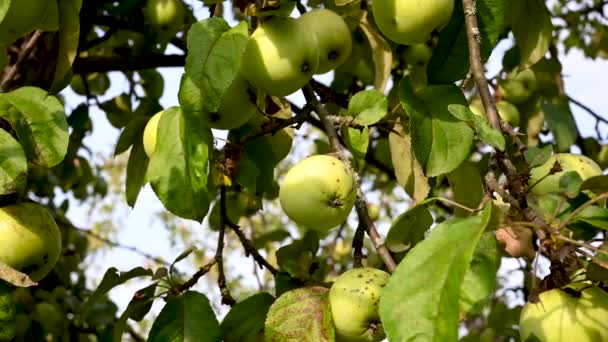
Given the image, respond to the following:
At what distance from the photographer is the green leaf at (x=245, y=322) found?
1322 millimetres

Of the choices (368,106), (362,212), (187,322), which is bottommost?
(187,322)

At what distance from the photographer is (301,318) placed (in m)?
1.14

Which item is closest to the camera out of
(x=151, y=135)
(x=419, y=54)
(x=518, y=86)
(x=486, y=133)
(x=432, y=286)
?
(x=432, y=286)

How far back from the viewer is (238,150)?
1.40 metres

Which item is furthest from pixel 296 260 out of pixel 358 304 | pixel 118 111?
pixel 118 111

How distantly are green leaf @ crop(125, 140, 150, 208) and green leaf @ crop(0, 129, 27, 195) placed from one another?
1.44 ft

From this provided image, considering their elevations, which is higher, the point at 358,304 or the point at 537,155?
the point at 537,155

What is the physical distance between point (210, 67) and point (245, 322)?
0.44 meters

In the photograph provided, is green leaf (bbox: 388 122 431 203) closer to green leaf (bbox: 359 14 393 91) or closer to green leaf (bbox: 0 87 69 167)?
green leaf (bbox: 359 14 393 91)

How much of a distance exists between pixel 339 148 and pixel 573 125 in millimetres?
651

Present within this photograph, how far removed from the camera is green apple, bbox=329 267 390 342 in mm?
1095

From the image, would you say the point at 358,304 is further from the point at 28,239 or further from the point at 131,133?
the point at 131,133

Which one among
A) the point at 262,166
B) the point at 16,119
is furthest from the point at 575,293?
the point at 16,119

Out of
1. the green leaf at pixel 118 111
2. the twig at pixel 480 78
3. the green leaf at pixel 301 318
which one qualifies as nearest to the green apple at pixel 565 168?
the twig at pixel 480 78
